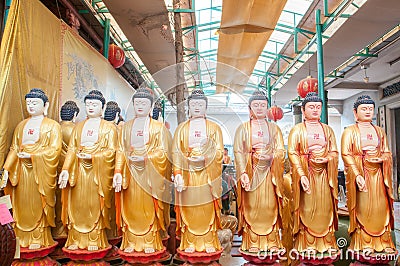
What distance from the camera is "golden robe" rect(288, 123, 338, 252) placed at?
10.1 feet

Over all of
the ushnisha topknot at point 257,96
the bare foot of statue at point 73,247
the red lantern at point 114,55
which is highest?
the red lantern at point 114,55

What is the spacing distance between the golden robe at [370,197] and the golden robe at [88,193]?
2.08 metres

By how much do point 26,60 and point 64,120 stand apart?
26.9 inches

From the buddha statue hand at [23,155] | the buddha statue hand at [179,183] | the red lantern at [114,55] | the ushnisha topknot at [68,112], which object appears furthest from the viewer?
the red lantern at [114,55]

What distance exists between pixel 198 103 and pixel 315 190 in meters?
1.25

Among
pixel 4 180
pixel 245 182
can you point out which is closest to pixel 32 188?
pixel 4 180

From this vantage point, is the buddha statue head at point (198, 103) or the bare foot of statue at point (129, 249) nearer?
the bare foot of statue at point (129, 249)

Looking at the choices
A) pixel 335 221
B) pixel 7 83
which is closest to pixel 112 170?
pixel 7 83

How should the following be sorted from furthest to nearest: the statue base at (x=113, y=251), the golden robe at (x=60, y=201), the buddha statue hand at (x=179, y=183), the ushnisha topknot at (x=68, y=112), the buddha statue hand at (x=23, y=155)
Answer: the ushnisha topknot at (x=68, y=112)
the golden robe at (x=60, y=201)
the statue base at (x=113, y=251)
the buddha statue hand at (x=23, y=155)
the buddha statue hand at (x=179, y=183)

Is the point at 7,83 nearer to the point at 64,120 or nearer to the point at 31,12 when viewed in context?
the point at 64,120

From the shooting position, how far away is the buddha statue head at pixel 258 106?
3.19 metres

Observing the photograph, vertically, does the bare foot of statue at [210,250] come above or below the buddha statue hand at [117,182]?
below

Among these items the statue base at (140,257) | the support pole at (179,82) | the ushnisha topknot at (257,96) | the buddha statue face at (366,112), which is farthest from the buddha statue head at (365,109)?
the statue base at (140,257)

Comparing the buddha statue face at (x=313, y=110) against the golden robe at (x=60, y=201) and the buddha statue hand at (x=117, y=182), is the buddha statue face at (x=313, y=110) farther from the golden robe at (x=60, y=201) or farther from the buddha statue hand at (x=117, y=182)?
the golden robe at (x=60, y=201)
